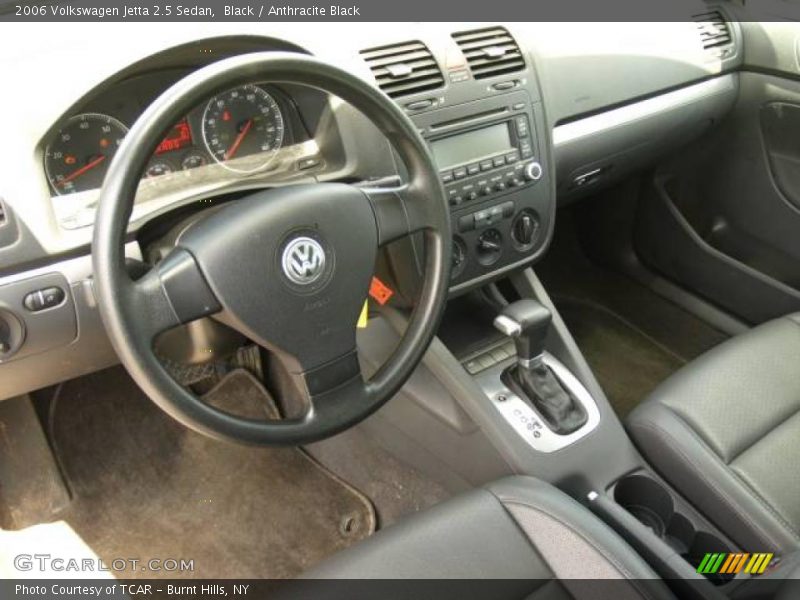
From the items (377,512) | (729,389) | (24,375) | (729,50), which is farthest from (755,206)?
(24,375)

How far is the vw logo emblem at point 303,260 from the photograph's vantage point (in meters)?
0.91

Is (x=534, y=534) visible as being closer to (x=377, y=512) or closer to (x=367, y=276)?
(x=367, y=276)

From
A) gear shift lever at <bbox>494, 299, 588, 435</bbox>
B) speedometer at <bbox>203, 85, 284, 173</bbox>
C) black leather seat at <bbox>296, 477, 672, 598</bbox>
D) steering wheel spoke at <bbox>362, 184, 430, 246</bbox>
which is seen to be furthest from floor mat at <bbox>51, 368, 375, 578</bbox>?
steering wheel spoke at <bbox>362, 184, 430, 246</bbox>

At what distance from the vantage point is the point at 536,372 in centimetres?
143

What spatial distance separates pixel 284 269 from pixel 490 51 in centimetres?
70

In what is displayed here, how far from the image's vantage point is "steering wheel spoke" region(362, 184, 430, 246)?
1017 mm

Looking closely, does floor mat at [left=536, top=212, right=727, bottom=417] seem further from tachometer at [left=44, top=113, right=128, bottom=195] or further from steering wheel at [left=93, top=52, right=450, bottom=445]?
tachometer at [left=44, top=113, right=128, bottom=195]

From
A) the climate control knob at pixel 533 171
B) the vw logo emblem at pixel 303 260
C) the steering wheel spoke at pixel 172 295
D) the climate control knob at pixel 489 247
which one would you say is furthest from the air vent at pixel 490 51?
the steering wheel spoke at pixel 172 295

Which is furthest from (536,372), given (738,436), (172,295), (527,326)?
(172,295)

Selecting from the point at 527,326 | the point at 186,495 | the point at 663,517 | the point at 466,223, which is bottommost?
the point at 186,495

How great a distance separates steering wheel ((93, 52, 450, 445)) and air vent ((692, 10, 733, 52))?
1125mm

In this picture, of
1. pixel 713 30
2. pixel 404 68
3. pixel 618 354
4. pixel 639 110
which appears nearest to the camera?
pixel 404 68

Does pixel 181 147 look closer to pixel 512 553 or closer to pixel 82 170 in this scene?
pixel 82 170

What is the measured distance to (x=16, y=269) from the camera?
3.26 feet
